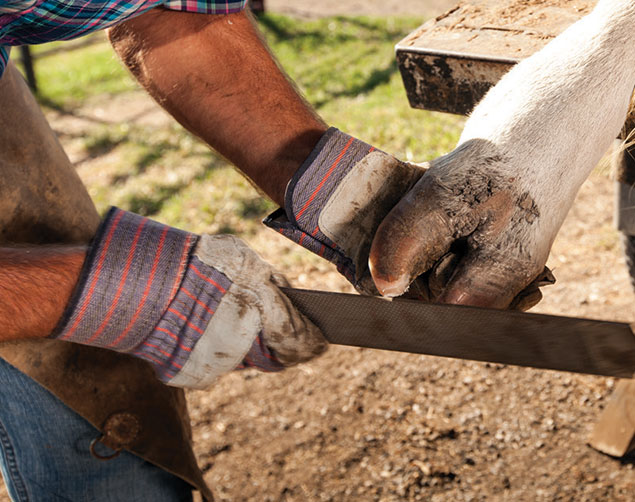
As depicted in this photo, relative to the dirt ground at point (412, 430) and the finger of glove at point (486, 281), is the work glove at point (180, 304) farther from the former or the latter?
the dirt ground at point (412, 430)

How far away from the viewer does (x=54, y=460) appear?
1591 mm

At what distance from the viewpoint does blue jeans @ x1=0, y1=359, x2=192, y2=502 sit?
154cm

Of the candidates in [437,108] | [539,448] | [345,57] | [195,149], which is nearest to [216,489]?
[539,448]

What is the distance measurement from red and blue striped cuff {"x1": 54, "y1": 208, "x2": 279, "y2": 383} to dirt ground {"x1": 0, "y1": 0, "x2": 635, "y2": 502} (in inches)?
38.0

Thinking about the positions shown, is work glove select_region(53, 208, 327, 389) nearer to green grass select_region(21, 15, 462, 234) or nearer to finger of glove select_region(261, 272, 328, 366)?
finger of glove select_region(261, 272, 328, 366)

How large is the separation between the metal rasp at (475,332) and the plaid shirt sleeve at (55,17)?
653 millimetres

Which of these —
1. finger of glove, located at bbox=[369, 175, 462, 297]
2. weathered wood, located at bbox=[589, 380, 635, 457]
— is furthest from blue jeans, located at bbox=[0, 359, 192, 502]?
weathered wood, located at bbox=[589, 380, 635, 457]

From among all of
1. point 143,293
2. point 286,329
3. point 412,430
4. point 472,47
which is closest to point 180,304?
point 143,293

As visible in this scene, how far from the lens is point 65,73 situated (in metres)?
6.80

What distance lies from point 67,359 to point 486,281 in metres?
0.98

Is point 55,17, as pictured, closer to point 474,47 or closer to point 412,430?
point 474,47

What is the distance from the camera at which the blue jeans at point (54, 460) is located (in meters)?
1.54

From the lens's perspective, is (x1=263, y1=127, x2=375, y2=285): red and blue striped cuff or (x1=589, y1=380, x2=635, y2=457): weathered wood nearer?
(x1=263, y1=127, x2=375, y2=285): red and blue striped cuff

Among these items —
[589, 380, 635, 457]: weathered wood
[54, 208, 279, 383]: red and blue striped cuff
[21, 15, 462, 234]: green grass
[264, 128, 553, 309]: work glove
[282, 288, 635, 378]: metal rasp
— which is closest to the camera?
[282, 288, 635, 378]: metal rasp
